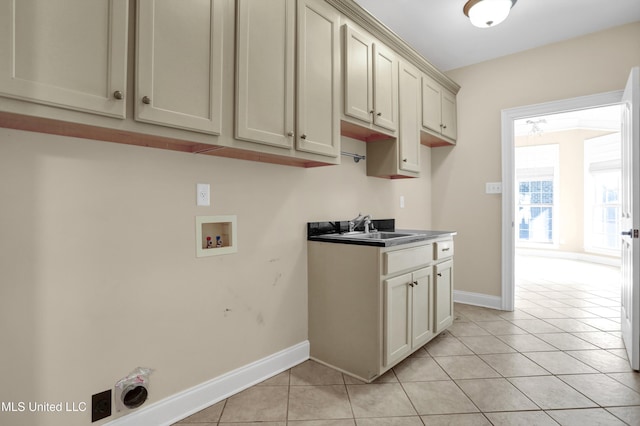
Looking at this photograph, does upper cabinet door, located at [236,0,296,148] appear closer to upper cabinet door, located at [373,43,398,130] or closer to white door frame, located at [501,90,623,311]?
upper cabinet door, located at [373,43,398,130]

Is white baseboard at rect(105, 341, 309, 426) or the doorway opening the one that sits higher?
the doorway opening

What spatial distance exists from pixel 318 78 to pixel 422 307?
5.71ft

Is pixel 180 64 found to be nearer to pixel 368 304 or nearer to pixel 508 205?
pixel 368 304

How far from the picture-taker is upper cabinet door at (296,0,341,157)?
1.89 metres

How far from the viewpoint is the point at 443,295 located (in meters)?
2.71

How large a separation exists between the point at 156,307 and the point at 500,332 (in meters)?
2.72

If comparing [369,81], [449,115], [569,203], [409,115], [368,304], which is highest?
[449,115]

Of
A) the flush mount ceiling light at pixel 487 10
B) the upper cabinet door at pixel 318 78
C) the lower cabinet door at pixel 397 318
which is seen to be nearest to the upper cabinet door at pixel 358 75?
the upper cabinet door at pixel 318 78

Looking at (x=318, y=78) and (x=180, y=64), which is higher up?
(x=318, y=78)

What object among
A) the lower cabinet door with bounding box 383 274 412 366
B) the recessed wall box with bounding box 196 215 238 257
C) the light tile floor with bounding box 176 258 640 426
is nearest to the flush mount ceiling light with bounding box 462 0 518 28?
the lower cabinet door with bounding box 383 274 412 366

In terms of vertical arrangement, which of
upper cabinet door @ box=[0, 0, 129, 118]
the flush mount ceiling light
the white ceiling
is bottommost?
upper cabinet door @ box=[0, 0, 129, 118]

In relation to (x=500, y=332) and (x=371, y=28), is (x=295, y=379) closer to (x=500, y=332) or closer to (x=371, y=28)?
(x=500, y=332)

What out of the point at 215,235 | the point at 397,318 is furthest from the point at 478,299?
the point at 215,235

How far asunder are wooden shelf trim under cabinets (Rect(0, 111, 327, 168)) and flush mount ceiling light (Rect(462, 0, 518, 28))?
1.93 meters
